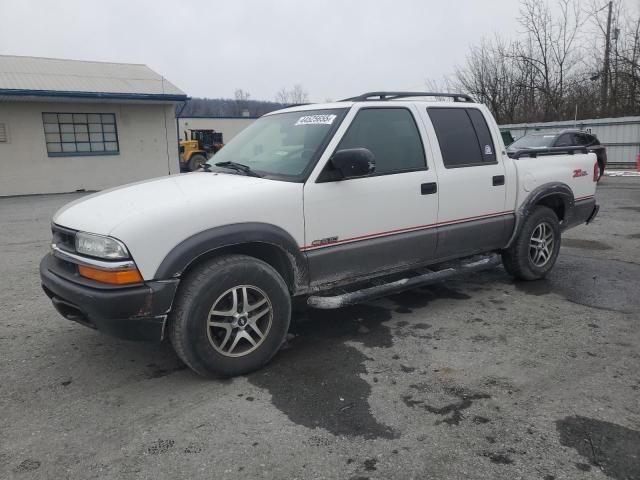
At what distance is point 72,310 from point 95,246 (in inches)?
20.9

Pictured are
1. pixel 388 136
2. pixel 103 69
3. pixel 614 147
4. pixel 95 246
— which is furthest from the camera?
pixel 614 147

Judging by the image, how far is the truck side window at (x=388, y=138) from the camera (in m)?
4.05

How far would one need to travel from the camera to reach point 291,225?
11.8 ft

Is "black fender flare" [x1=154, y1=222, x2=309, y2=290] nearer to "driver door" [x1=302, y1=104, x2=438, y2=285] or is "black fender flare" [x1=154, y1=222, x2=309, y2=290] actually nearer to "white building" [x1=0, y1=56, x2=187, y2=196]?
"driver door" [x1=302, y1=104, x2=438, y2=285]

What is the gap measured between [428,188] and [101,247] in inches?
104

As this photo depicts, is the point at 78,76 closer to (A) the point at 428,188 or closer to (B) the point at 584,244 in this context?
(B) the point at 584,244

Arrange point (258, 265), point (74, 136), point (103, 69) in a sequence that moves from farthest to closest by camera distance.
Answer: point (103, 69), point (74, 136), point (258, 265)

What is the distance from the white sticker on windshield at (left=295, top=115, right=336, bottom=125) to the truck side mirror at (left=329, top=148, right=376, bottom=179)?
0.42 m

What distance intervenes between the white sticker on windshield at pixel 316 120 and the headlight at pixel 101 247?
1.87 meters

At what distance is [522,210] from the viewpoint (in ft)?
16.9

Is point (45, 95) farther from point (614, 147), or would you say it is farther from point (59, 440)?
point (614, 147)

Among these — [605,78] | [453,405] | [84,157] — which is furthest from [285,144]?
[605,78]

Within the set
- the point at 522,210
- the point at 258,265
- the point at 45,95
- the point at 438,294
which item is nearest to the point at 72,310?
the point at 258,265

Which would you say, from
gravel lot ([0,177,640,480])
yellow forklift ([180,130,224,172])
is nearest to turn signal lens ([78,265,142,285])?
gravel lot ([0,177,640,480])
